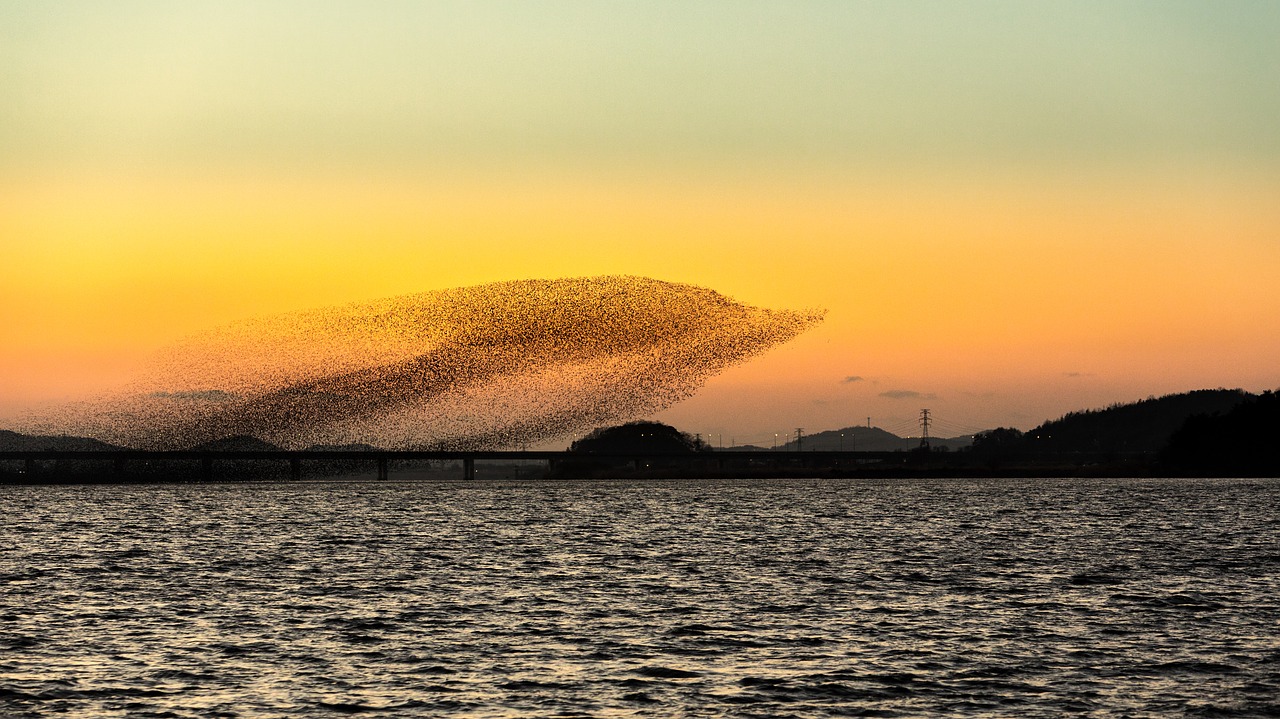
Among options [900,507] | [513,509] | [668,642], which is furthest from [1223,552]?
[513,509]

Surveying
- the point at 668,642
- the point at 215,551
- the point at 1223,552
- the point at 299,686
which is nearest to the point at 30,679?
the point at 299,686

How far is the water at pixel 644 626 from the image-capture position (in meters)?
35.6

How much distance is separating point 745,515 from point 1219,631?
350 ft

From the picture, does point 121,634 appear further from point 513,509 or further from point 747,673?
point 513,509

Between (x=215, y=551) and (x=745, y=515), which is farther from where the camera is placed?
(x=745, y=515)

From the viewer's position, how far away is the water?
117ft

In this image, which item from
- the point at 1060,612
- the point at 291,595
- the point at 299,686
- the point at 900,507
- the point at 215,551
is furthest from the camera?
the point at 900,507

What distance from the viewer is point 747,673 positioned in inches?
1540

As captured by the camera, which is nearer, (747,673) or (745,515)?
(747,673)

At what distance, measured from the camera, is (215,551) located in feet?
304

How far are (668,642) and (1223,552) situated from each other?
53.0m

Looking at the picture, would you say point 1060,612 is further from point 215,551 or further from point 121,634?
point 215,551

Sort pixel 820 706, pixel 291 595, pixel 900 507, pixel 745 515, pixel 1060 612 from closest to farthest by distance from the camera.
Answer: pixel 820 706 → pixel 1060 612 → pixel 291 595 → pixel 745 515 → pixel 900 507

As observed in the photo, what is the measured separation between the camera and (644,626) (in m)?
49.8
